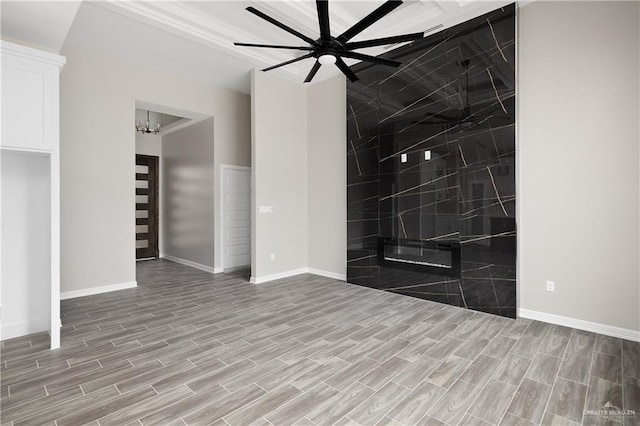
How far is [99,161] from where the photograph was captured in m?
4.87

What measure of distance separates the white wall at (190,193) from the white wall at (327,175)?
77.5 inches

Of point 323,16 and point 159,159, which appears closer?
point 323,16

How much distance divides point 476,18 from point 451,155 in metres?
1.69

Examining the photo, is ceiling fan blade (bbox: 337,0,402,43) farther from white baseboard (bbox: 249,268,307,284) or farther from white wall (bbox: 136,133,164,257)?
white wall (bbox: 136,133,164,257)

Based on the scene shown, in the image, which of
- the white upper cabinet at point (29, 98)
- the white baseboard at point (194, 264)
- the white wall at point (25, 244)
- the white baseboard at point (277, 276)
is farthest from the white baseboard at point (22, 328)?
the white baseboard at point (194, 264)

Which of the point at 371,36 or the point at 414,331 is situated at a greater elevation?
the point at 371,36

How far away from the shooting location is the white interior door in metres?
6.53

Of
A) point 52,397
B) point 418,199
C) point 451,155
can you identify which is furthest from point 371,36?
point 52,397

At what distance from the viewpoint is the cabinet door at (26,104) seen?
2.71 meters

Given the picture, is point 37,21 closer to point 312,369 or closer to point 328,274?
point 312,369

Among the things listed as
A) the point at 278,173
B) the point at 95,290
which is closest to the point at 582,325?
the point at 278,173

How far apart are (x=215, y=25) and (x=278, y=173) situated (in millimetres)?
2445

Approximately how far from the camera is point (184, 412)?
2.07m

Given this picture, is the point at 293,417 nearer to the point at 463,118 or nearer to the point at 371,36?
the point at 463,118
